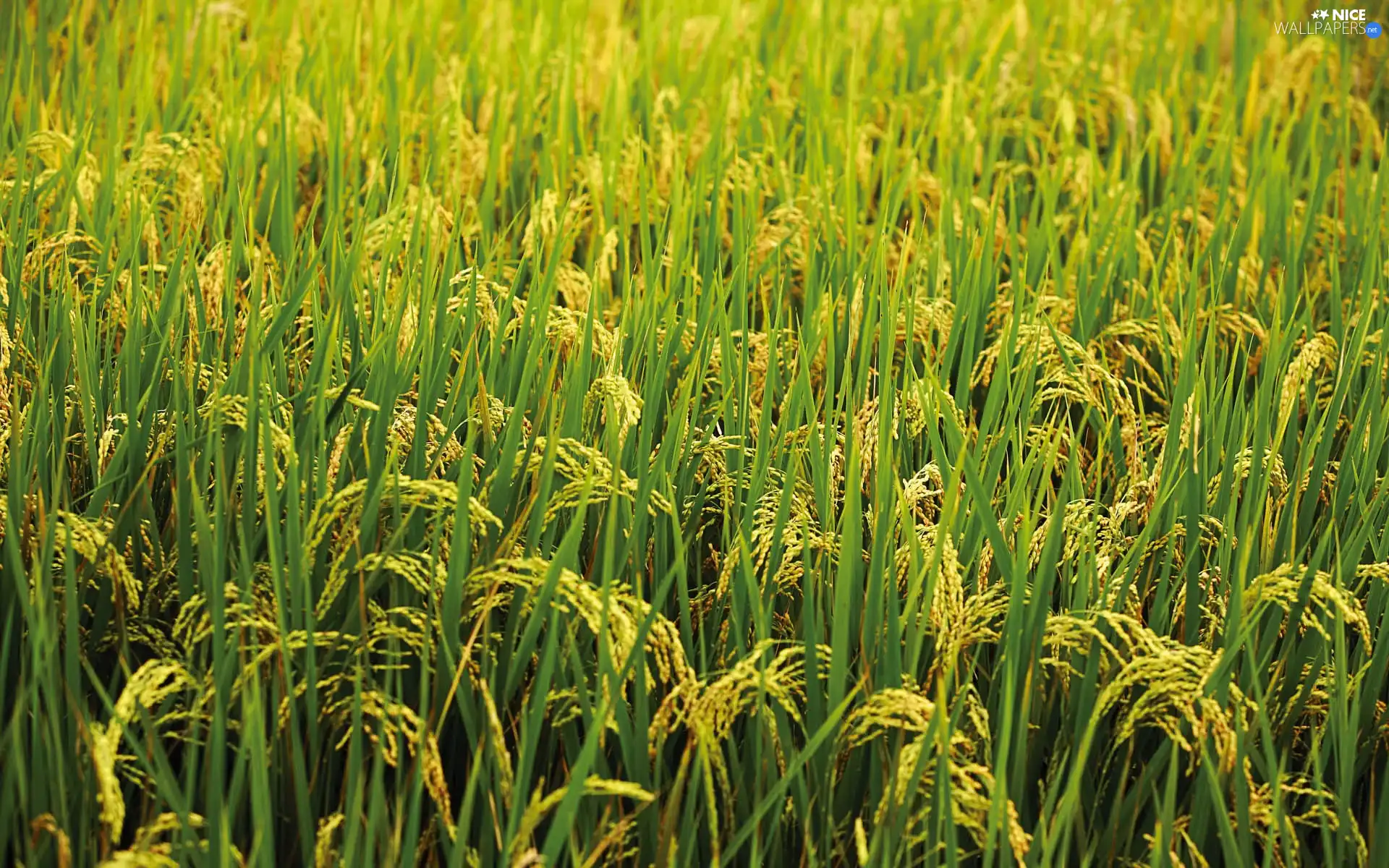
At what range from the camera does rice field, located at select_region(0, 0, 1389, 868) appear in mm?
1230

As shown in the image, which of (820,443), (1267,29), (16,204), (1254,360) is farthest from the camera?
(1267,29)

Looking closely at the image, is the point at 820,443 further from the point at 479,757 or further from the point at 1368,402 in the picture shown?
the point at 1368,402

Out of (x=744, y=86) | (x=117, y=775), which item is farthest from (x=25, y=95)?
(x=117, y=775)

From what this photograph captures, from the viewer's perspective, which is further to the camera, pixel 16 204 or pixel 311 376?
pixel 16 204

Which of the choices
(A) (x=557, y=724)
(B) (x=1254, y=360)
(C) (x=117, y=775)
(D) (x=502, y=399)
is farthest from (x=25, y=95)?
(B) (x=1254, y=360)

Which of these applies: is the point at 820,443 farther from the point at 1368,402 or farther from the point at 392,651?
the point at 1368,402

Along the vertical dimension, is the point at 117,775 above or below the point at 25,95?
below

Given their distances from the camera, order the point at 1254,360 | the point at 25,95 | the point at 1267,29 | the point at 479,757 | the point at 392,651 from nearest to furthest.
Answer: the point at 479,757
the point at 392,651
the point at 1254,360
the point at 25,95
the point at 1267,29

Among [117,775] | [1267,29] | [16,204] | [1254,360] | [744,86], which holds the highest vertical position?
[1267,29]

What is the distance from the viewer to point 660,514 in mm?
1559

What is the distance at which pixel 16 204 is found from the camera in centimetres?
214

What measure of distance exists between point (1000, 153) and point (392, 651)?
8.08 feet

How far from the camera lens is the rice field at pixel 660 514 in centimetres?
123

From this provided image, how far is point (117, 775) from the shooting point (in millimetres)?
1311
